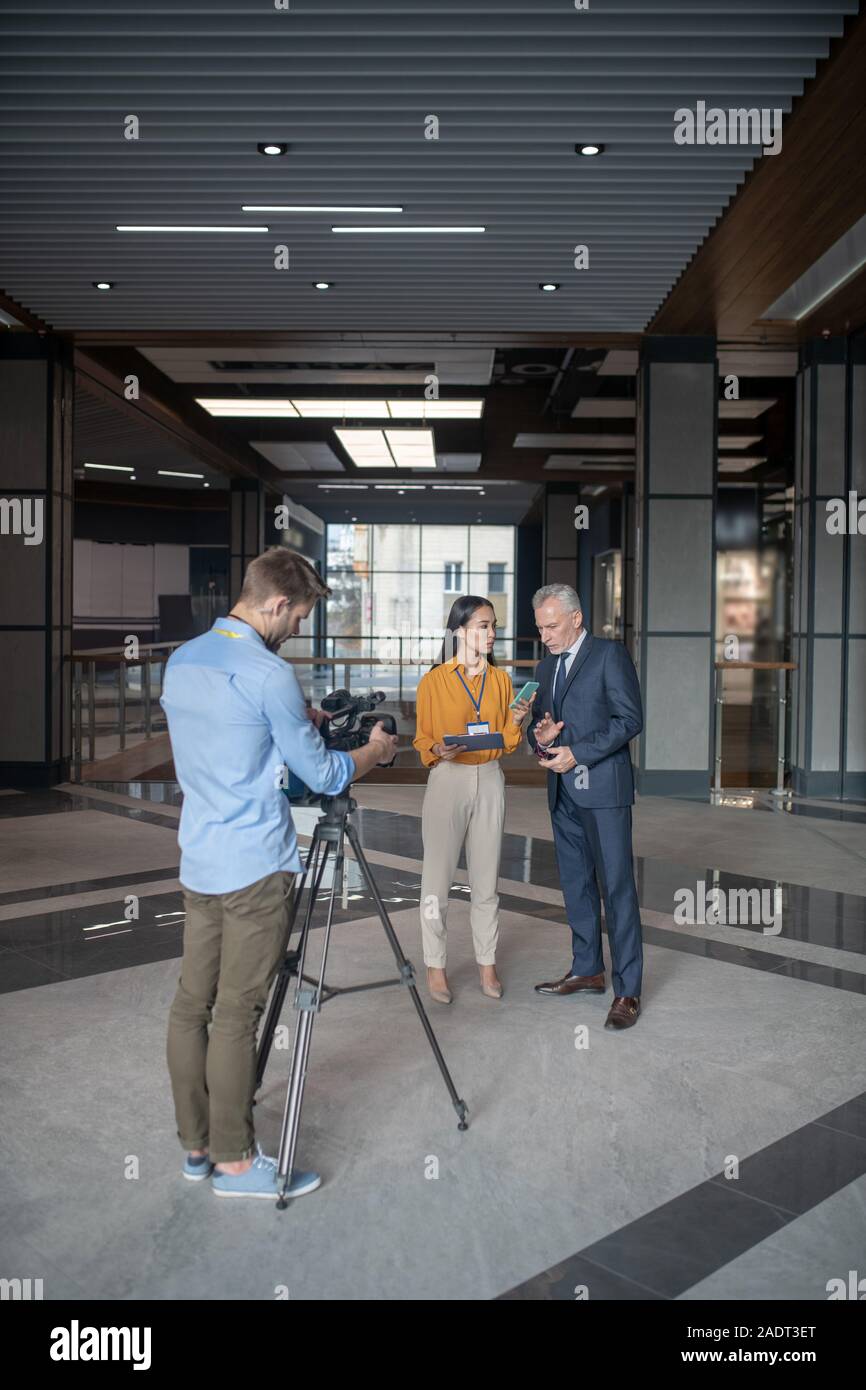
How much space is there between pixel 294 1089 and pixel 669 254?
20.4ft

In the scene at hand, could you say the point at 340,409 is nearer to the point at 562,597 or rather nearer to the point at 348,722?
the point at 562,597

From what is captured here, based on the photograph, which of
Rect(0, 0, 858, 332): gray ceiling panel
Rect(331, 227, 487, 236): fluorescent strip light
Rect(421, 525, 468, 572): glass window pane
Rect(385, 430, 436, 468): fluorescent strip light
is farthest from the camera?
Rect(421, 525, 468, 572): glass window pane

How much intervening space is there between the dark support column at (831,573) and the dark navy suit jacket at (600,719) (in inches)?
227

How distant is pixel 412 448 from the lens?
50.8ft

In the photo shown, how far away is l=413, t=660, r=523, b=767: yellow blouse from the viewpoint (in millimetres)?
3920

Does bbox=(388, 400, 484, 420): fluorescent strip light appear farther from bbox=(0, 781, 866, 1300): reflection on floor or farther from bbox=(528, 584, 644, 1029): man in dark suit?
bbox=(528, 584, 644, 1029): man in dark suit

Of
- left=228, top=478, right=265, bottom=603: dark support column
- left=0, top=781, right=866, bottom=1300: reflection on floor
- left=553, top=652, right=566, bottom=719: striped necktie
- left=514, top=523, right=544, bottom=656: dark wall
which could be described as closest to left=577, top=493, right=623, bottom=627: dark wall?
left=514, top=523, right=544, bottom=656: dark wall

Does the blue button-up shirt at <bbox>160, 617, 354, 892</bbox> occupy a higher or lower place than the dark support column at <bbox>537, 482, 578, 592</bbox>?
lower

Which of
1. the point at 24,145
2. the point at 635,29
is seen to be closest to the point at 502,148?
the point at 635,29

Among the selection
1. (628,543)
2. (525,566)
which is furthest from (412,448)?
(525,566)

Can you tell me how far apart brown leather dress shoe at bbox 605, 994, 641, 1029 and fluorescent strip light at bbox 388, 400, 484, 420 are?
972 cm

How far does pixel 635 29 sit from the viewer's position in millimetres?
4559

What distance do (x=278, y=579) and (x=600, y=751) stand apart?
5.26ft

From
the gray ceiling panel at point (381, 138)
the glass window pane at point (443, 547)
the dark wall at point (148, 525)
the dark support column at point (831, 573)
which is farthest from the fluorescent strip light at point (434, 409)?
the glass window pane at point (443, 547)
